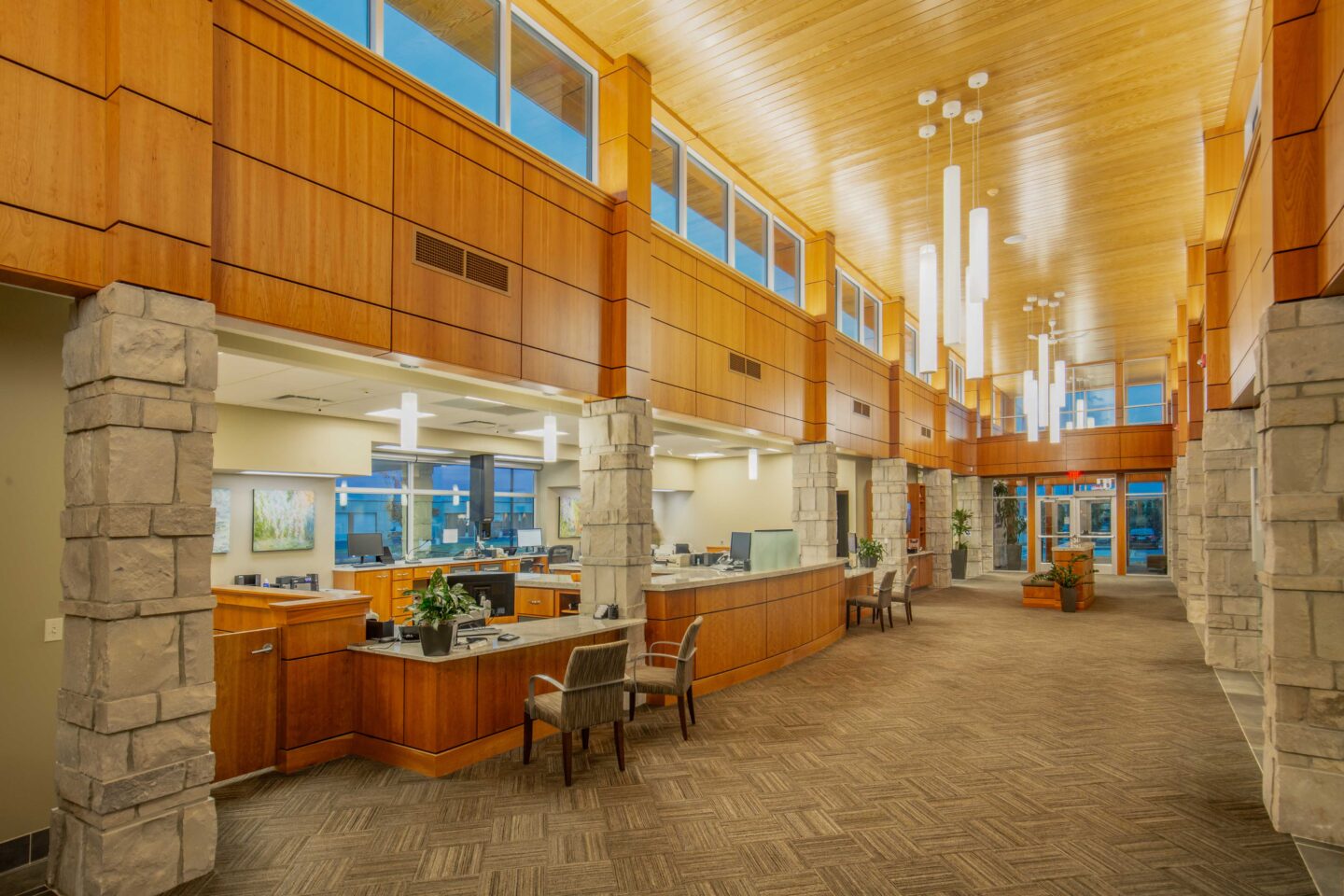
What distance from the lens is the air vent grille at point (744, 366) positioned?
8.01 meters

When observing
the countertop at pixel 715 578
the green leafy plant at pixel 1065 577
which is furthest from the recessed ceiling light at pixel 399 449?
the green leafy plant at pixel 1065 577

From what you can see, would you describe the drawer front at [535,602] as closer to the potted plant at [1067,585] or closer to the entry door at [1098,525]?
the potted plant at [1067,585]

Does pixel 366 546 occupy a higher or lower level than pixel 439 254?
lower

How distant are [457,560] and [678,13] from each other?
333 inches

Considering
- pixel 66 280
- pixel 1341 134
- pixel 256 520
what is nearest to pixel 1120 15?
pixel 1341 134

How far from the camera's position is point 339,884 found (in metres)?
3.22

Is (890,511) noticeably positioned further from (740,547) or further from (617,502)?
(617,502)

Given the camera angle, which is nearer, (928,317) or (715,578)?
(928,317)

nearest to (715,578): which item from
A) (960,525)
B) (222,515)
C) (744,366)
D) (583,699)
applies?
(744,366)

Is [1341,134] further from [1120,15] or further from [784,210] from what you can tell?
[784,210]

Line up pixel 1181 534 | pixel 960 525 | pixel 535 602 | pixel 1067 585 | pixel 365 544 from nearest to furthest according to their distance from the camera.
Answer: pixel 535 602 < pixel 365 544 < pixel 1067 585 < pixel 1181 534 < pixel 960 525

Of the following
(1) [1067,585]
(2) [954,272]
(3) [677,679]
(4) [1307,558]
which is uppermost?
(2) [954,272]

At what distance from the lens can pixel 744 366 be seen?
8.24 m

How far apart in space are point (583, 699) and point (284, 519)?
6.69 meters
